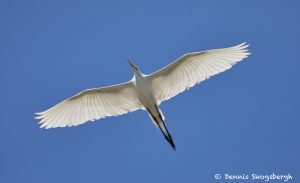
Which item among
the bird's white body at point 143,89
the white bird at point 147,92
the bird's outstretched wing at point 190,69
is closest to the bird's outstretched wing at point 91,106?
the white bird at point 147,92

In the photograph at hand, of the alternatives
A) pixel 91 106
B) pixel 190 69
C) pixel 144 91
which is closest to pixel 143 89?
pixel 144 91

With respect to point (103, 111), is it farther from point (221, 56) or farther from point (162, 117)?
point (221, 56)

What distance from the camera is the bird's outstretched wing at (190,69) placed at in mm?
18672

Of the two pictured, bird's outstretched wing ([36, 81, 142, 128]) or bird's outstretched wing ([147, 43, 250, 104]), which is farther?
bird's outstretched wing ([36, 81, 142, 128])

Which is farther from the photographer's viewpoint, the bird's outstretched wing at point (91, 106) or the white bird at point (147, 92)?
the bird's outstretched wing at point (91, 106)

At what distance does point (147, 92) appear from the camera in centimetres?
1891

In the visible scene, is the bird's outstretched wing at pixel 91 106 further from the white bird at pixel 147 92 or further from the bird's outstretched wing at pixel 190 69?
the bird's outstretched wing at pixel 190 69

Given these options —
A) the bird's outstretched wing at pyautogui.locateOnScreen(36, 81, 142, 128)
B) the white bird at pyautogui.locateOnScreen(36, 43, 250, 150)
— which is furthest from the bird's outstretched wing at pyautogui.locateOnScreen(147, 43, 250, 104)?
the bird's outstretched wing at pyautogui.locateOnScreen(36, 81, 142, 128)

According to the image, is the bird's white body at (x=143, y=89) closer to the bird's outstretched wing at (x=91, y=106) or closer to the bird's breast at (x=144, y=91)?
the bird's breast at (x=144, y=91)

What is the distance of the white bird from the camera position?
18.8 meters

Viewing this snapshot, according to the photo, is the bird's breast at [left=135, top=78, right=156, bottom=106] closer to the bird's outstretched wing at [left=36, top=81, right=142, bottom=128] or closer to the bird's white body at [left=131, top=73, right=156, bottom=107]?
the bird's white body at [left=131, top=73, right=156, bottom=107]

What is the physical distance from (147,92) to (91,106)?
1462mm

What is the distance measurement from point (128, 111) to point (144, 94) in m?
0.80

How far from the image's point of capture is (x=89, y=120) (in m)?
19.4
